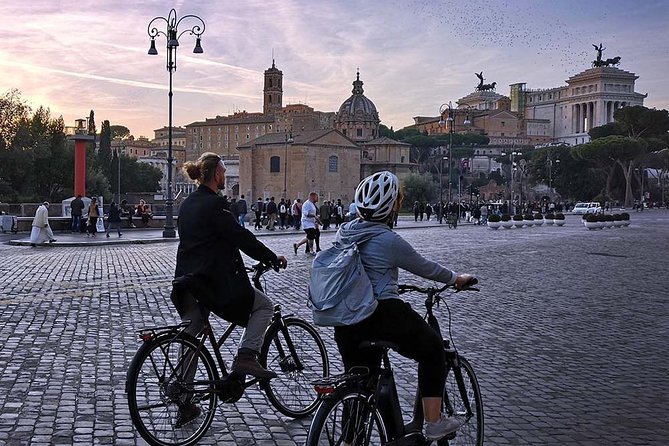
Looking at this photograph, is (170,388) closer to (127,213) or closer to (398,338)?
(398,338)

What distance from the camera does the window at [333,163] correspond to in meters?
93.0

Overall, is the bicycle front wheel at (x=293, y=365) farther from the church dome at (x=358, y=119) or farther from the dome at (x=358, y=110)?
the dome at (x=358, y=110)

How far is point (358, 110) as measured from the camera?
373ft

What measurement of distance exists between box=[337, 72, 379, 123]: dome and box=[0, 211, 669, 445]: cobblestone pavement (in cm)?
9679

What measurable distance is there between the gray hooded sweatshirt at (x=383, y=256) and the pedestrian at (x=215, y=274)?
1.18 meters

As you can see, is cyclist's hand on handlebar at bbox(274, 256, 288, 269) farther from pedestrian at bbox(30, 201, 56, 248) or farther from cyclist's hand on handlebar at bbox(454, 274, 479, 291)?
pedestrian at bbox(30, 201, 56, 248)

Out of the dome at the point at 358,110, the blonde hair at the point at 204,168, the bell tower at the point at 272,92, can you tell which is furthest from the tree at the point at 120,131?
the blonde hair at the point at 204,168

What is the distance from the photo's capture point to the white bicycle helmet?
4.00m

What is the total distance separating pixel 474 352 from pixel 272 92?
136354 millimetres

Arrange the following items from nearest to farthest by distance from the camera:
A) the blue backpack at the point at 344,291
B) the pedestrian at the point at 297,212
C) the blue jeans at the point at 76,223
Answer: the blue backpack at the point at 344,291
the blue jeans at the point at 76,223
the pedestrian at the point at 297,212

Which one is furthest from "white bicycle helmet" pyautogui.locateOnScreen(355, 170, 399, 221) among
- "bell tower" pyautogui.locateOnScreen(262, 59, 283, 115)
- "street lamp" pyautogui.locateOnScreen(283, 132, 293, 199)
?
"bell tower" pyautogui.locateOnScreen(262, 59, 283, 115)

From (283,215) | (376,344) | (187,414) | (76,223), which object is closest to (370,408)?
(376,344)

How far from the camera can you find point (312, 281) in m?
3.95

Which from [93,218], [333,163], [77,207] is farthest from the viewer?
[333,163]
